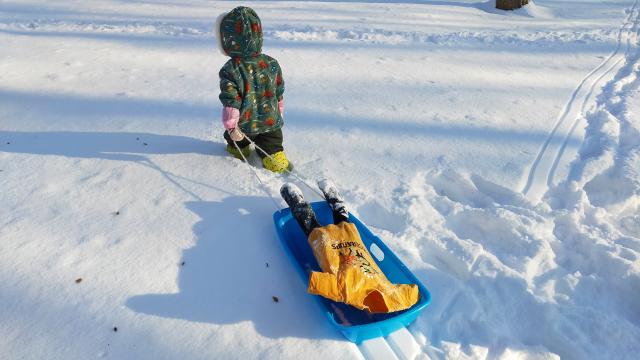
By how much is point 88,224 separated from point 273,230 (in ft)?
3.03

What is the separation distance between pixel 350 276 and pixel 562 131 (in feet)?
→ 8.21

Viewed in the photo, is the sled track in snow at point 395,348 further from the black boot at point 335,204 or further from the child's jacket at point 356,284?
the black boot at point 335,204

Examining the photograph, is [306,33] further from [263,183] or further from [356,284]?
[356,284]

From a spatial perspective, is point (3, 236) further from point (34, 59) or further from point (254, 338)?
point (34, 59)

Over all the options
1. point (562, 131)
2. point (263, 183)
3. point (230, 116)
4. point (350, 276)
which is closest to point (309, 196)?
point (263, 183)

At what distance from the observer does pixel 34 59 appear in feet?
15.1

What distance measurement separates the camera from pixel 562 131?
3.64 metres

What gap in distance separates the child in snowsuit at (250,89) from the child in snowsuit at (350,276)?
739mm

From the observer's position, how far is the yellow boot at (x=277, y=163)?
2939 millimetres

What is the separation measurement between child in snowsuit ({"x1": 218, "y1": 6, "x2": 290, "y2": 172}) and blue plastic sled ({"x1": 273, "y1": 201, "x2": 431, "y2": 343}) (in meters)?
0.51

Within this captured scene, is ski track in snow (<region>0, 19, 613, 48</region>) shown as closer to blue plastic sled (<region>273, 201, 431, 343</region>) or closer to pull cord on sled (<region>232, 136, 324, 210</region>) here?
pull cord on sled (<region>232, 136, 324, 210</region>)

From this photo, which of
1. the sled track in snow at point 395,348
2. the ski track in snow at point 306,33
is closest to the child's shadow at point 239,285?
the sled track in snow at point 395,348

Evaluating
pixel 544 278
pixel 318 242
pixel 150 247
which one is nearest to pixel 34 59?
pixel 150 247

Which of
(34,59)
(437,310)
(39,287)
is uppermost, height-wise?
(34,59)
